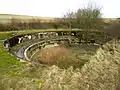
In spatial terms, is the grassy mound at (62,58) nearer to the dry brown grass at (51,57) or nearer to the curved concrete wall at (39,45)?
the dry brown grass at (51,57)

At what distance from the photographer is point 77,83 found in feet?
25.8

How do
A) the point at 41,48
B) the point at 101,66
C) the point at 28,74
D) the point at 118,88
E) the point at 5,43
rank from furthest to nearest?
the point at 41,48, the point at 5,43, the point at 28,74, the point at 101,66, the point at 118,88

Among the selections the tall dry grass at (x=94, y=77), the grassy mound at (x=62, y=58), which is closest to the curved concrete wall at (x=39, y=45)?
the grassy mound at (x=62, y=58)

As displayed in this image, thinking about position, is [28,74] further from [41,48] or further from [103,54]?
[41,48]

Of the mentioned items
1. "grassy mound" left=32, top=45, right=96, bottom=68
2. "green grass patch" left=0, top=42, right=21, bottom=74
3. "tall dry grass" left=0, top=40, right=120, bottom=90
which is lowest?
"grassy mound" left=32, top=45, right=96, bottom=68

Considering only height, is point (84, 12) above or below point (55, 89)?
above

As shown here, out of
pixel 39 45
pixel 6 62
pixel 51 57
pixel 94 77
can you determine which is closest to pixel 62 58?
pixel 51 57

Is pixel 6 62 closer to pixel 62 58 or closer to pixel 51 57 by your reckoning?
pixel 62 58

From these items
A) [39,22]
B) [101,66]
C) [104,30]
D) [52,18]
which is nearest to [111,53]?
[101,66]

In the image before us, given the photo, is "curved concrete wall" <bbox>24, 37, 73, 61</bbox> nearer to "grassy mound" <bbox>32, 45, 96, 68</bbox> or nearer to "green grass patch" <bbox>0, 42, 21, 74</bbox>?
"grassy mound" <bbox>32, 45, 96, 68</bbox>

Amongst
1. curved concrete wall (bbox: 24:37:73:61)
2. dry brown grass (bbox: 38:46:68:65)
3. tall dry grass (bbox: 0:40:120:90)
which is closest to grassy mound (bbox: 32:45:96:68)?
dry brown grass (bbox: 38:46:68:65)

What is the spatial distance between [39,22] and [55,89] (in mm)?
36794

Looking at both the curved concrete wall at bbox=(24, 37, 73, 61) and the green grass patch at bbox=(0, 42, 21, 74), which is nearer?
the green grass patch at bbox=(0, 42, 21, 74)

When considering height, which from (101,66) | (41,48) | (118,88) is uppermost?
(101,66)
